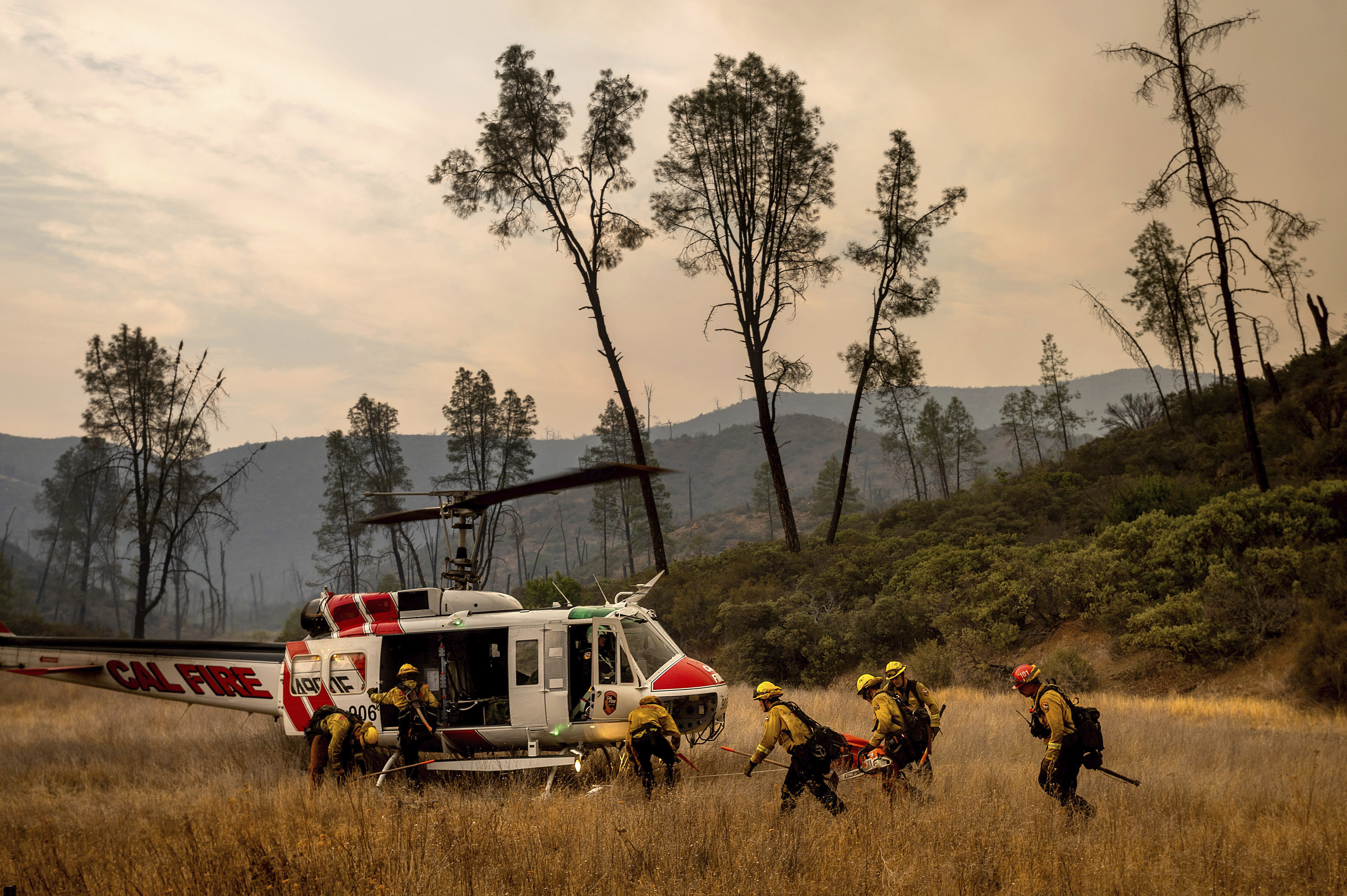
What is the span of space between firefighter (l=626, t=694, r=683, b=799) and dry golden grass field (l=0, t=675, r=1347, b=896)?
26 centimetres

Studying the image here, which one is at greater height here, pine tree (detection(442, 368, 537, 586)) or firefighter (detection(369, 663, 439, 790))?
pine tree (detection(442, 368, 537, 586))

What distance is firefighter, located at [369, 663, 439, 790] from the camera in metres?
9.78

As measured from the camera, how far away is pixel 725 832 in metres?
7.14

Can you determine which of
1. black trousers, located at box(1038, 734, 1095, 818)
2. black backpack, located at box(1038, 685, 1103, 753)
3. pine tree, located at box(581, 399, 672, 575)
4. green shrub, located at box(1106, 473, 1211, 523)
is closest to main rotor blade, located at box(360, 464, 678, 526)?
black backpack, located at box(1038, 685, 1103, 753)

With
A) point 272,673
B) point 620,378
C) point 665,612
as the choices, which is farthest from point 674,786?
point 620,378

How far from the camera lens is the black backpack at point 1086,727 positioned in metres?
7.47

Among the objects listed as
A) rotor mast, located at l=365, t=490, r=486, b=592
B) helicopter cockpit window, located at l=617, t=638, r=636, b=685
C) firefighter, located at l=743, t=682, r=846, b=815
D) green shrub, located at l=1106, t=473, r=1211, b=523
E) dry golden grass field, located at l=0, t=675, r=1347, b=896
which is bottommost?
dry golden grass field, located at l=0, t=675, r=1347, b=896

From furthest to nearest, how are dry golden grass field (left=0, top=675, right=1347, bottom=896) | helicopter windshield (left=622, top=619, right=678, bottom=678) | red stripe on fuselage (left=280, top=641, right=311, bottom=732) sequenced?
red stripe on fuselage (left=280, top=641, right=311, bottom=732)
helicopter windshield (left=622, top=619, right=678, bottom=678)
dry golden grass field (left=0, top=675, right=1347, bottom=896)

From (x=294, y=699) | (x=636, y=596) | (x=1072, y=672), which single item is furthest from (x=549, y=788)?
(x=1072, y=672)

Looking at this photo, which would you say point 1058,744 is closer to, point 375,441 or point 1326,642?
point 1326,642

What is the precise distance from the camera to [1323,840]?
7.09 metres

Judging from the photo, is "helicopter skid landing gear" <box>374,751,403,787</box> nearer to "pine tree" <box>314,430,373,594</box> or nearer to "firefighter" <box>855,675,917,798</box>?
"firefighter" <box>855,675,917,798</box>

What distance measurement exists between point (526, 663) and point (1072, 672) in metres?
11.5

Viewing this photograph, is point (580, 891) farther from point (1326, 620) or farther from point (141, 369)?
point (141, 369)
